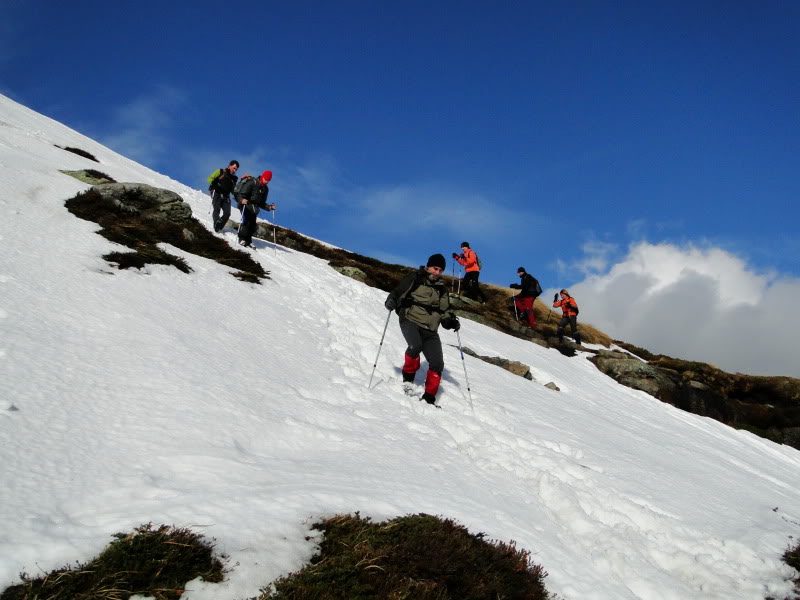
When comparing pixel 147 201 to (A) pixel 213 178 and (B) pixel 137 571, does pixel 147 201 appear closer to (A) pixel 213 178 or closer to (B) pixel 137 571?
(A) pixel 213 178

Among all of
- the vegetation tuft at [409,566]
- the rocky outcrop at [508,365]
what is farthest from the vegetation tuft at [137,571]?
the rocky outcrop at [508,365]

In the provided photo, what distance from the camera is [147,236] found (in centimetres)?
1223

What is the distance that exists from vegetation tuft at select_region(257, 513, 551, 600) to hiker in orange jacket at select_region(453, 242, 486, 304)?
2081 cm

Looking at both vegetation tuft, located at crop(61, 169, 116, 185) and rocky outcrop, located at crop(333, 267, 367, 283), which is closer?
vegetation tuft, located at crop(61, 169, 116, 185)

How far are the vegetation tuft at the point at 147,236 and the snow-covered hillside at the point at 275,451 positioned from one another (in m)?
0.44

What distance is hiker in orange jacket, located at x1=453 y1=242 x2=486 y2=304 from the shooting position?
2467 cm

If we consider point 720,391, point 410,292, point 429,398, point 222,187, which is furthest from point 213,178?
point 720,391

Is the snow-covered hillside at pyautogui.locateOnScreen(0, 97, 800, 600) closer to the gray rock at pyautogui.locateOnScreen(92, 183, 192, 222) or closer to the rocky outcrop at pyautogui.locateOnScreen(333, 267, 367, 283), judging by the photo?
the gray rock at pyautogui.locateOnScreen(92, 183, 192, 222)

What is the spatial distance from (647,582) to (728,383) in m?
25.7

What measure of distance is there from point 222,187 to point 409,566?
1625 centimetres

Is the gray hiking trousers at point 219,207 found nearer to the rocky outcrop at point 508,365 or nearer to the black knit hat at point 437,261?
the rocky outcrop at point 508,365

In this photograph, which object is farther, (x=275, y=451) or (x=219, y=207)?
(x=219, y=207)

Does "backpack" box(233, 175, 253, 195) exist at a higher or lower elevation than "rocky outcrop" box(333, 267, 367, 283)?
higher

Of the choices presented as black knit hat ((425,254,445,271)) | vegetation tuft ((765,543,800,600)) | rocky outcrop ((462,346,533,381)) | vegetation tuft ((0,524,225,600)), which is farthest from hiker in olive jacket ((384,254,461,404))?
vegetation tuft ((0,524,225,600))
